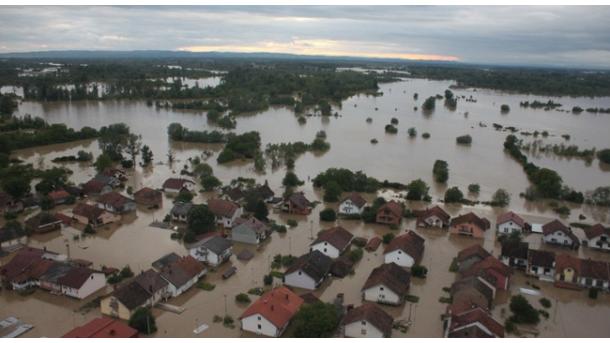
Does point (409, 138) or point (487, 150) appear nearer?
point (487, 150)

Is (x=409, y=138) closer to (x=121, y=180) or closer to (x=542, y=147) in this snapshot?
(x=542, y=147)

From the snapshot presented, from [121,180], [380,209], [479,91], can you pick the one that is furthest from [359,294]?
[479,91]

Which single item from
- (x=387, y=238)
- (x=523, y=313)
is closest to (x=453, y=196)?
(x=387, y=238)

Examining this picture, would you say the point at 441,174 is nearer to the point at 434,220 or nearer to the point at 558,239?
the point at 434,220

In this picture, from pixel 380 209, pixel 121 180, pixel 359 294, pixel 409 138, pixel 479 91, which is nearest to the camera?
pixel 359 294

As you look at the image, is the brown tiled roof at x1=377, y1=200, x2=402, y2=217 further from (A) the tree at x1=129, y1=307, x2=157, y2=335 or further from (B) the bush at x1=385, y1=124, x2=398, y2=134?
(B) the bush at x1=385, y1=124, x2=398, y2=134

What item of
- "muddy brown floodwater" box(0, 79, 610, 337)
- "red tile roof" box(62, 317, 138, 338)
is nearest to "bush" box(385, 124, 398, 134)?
"muddy brown floodwater" box(0, 79, 610, 337)
